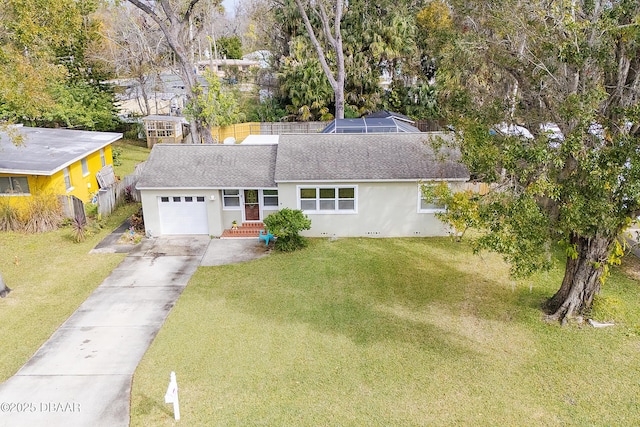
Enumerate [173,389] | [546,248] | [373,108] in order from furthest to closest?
[373,108]
[546,248]
[173,389]

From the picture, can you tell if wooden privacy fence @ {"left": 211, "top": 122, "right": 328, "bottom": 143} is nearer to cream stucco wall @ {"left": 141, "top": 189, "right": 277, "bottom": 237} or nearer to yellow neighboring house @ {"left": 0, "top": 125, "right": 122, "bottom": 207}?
yellow neighboring house @ {"left": 0, "top": 125, "right": 122, "bottom": 207}

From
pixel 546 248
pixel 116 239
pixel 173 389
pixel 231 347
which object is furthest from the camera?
pixel 116 239

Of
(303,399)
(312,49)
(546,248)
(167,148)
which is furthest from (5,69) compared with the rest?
(312,49)

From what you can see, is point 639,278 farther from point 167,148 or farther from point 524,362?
point 167,148

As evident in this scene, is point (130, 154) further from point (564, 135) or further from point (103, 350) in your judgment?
point (564, 135)

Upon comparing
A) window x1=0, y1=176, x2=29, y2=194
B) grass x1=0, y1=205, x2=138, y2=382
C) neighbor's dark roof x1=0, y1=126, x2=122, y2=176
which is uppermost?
neighbor's dark roof x1=0, y1=126, x2=122, y2=176

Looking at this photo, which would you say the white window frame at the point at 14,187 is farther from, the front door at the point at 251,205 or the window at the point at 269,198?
the window at the point at 269,198

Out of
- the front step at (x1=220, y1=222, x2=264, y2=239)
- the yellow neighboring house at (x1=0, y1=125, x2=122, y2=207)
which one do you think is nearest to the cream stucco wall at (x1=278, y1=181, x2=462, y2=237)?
the front step at (x1=220, y1=222, x2=264, y2=239)

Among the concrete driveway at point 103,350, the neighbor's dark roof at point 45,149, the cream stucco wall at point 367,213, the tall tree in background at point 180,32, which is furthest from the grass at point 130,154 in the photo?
the concrete driveway at point 103,350
